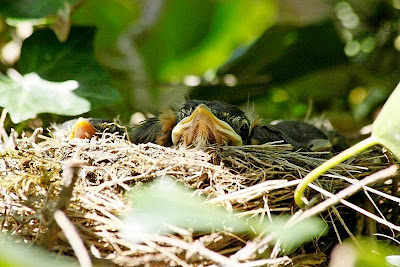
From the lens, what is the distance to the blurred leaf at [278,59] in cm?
248

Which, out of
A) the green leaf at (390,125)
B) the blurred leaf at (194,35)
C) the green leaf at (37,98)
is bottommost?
the green leaf at (390,125)

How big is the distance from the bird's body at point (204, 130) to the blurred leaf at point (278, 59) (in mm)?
550

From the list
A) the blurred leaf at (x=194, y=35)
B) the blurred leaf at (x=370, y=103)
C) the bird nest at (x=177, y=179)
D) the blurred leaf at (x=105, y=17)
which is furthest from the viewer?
the blurred leaf at (x=194, y=35)

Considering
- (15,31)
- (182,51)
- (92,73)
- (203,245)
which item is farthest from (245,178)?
(182,51)

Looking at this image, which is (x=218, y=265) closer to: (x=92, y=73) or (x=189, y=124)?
(x=189, y=124)

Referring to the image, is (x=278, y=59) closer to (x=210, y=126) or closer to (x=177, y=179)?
(x=210, y=126)

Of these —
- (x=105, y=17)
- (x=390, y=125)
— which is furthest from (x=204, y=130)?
(x=105, y=17)


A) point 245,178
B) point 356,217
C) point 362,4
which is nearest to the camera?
point 245,178

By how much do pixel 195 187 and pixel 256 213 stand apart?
17cm

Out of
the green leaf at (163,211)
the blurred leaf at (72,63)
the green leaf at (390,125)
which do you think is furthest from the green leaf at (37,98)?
the green leaf at (390,125)

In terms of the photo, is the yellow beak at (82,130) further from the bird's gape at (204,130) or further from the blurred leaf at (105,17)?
the blurred leaf at (105,17)

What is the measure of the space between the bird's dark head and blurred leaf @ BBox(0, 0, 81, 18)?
0.51m

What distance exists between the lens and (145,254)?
4.12 feet

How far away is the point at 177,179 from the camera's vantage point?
1.44 meters
